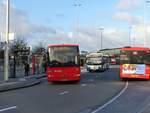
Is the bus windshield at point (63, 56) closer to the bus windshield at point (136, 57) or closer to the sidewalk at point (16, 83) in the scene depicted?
the sidewalk at point (16, 83)

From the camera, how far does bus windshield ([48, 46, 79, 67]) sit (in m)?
30.8

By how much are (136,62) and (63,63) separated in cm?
705

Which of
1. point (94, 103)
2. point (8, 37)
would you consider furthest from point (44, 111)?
point (8, 37)

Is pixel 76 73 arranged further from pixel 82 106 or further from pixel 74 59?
pixel 82 106

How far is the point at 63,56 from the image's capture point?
3070 cm

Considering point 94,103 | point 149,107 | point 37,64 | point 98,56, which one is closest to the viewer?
point 149,107

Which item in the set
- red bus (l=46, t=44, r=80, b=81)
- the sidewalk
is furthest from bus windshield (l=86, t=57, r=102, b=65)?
red bus (l=46, t=44, r=80, b=81)

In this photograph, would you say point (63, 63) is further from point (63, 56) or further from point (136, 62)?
point (136, 62)

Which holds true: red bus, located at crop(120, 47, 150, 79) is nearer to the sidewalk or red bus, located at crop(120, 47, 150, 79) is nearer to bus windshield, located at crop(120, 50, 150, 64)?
bus windshield, located at crop(120, 50, 150, 64)

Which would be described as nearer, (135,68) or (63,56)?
(63,56)

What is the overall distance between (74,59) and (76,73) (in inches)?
42.8

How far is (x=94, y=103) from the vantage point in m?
17.4

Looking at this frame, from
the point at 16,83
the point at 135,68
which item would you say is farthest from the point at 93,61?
the point at 16,83

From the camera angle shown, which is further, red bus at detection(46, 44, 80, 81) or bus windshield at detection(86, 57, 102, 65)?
bus windshield at detection(86, 57, 102, 65)
